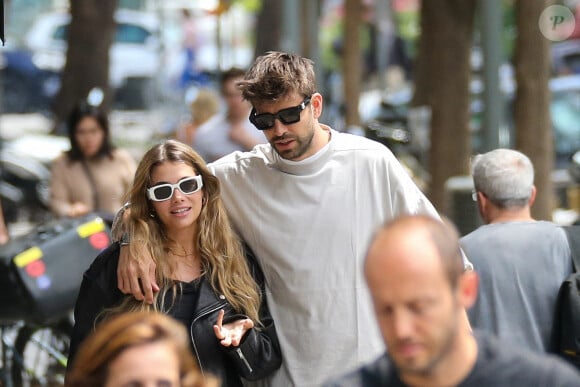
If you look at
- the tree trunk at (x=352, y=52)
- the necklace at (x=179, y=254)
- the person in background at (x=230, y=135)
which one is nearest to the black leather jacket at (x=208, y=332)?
the necklace at (x=179, y=254)

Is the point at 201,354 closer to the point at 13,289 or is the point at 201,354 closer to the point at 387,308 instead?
the point at 387,308

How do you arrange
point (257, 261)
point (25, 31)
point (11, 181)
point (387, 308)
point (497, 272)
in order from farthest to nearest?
point (25, 31) → point (11, 181) → point (497, 272) → point (257, 261) → point (387, 308)

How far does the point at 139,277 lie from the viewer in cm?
455

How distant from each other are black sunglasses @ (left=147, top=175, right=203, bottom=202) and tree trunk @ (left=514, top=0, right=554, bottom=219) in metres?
6.00

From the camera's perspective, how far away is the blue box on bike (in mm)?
6652

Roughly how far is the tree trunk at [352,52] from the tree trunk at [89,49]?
6.20 m

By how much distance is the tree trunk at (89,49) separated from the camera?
1661 centimetres

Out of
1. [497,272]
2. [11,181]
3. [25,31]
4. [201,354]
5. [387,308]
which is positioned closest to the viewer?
[387,308]

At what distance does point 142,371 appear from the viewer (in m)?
2.98

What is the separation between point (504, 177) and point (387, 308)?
303 cm

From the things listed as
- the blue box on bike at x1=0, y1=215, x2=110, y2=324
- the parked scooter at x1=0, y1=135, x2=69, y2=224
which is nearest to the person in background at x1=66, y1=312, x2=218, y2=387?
the blue box on bike at x1=0, y1=215, x2=110, y2=324

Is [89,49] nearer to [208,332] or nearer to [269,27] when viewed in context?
[269,27]

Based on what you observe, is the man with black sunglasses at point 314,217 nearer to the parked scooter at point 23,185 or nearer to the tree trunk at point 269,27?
the parked scooter at point 23,185

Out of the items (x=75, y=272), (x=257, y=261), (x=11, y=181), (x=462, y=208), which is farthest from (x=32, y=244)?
(x=11, y=181)
